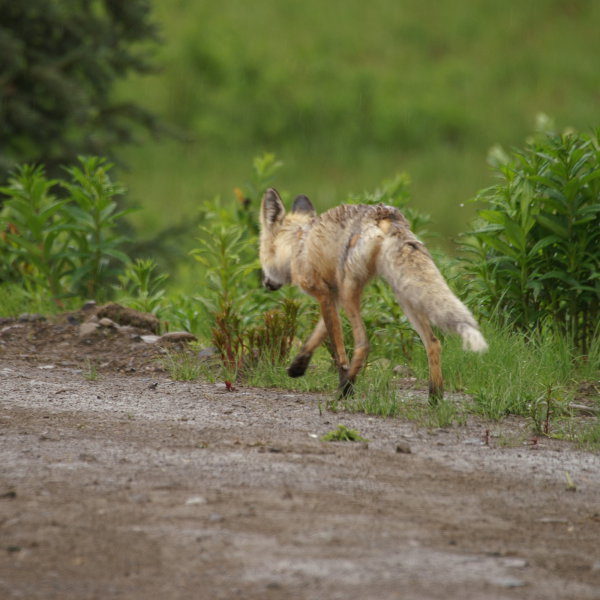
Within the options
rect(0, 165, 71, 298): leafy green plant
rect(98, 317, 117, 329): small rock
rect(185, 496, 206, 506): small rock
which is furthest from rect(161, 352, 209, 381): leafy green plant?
rect(185, 496, 206, 506): small rock

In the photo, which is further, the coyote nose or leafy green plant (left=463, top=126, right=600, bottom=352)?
the coyote nose

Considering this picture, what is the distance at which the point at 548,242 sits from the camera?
23.7 ft

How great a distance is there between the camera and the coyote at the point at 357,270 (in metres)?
6.00

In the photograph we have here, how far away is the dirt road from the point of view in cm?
358

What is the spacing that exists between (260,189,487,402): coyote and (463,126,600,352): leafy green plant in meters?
1.24

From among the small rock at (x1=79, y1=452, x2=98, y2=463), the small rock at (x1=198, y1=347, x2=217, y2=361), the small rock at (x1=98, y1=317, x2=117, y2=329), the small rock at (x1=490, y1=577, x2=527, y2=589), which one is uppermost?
the small rock at (x1=98, y1=317, x2=117, y2=329)

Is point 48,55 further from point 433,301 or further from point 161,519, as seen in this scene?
point 161,519

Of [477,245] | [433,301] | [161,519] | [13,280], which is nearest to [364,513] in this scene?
[161,519]

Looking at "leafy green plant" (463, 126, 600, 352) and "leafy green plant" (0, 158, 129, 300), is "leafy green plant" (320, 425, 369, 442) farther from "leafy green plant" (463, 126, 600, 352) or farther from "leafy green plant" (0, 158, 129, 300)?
"leafy green plant" (0, 158, 129, 300)

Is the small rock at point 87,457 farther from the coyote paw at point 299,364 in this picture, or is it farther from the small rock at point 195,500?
the coyote paw at point 299,364

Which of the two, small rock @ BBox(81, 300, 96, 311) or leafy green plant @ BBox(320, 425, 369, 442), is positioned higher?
small rock @ BBox(81, 300, 96, 311)

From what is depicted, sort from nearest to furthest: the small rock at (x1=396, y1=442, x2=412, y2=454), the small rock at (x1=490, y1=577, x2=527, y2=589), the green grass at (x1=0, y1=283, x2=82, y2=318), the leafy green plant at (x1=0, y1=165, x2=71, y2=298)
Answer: the small rock at (x1=490, y1=577, x2=527, y2=589), the small rock at (x1=396, y1=442, x2=412, y2=454), the leafy green plant at (x1=0, y1=165, x2=71, y2=298), the green grass at (x1=0, y1=283, x2=82, y2=318)

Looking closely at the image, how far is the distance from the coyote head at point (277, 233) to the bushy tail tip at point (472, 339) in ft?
6.82

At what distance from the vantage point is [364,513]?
4.28 meters
